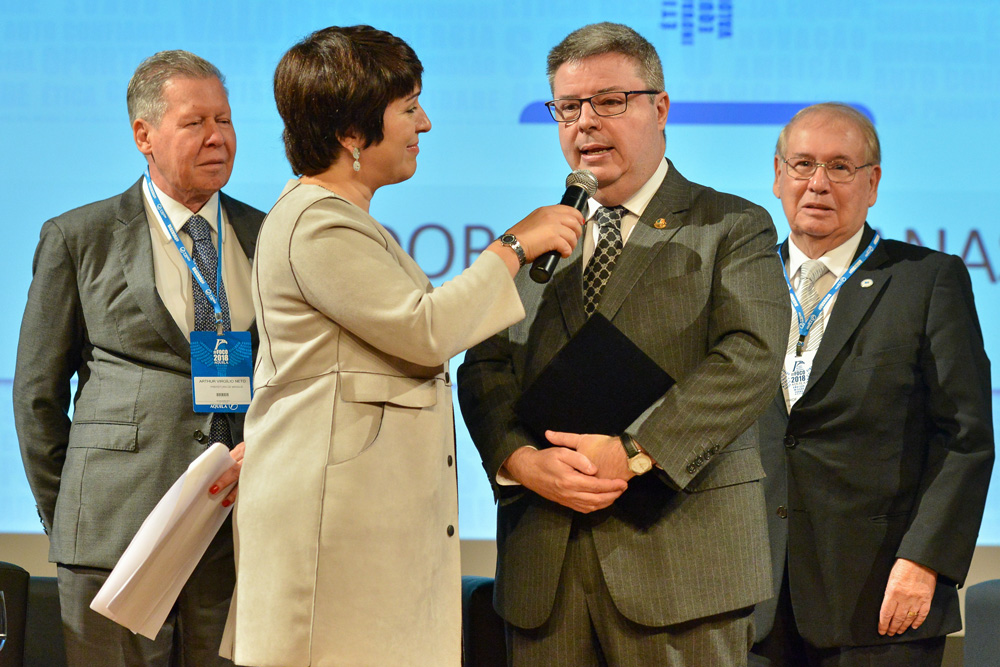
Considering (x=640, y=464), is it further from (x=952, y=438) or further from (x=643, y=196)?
(x=952, y=438)

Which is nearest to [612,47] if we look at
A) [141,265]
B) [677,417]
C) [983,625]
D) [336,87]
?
[336,87]

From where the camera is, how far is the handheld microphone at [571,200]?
1.73 m

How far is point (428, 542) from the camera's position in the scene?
5.50 ft

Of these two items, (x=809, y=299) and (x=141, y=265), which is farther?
(x=809, y=299)

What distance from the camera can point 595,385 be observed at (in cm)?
185

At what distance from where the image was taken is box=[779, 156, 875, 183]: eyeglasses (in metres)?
2.69

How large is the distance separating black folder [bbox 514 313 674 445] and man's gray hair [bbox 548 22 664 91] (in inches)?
26.8

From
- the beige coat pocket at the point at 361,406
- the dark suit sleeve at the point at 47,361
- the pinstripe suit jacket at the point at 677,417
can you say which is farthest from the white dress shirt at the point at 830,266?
the dark suit sleeve at the point at 47,361

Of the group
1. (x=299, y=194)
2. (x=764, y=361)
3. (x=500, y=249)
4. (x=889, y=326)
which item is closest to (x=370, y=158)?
(x=299, y=194)

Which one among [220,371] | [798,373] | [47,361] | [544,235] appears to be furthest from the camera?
[798,373]

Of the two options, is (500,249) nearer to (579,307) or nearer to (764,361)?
(579,307)

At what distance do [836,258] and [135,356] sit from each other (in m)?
1.89

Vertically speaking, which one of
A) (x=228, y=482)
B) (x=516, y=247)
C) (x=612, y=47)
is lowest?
(x=228, y=482)

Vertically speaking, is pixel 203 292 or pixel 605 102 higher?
pixel 605 102
